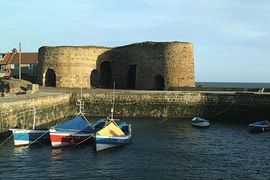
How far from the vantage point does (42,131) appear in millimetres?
28312

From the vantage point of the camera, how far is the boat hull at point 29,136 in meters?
27.1

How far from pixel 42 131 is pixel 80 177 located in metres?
8.53

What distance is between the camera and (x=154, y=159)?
24.8m

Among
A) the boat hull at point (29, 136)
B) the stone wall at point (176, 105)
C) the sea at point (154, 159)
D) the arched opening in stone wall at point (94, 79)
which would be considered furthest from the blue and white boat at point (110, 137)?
the arched opening in stone wall at point (94, 79)

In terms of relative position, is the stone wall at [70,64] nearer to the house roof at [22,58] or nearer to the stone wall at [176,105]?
the stone wall at [176,105]

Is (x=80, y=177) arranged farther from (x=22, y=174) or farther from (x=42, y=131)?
(x=42, y=131)

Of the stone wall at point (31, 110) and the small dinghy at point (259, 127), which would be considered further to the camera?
the small dinghy at point (259, 127)

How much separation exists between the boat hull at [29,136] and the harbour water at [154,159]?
2.04 ft

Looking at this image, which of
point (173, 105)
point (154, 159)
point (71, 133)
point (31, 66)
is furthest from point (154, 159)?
point (31, 66)

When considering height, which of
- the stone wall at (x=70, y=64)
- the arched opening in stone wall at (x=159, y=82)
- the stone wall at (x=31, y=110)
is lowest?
the stone wall at (x=31, y=110)

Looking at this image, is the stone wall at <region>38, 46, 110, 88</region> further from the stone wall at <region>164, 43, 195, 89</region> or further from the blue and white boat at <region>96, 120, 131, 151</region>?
the blue and white boat at <region>96, 120, 131, 151</region>

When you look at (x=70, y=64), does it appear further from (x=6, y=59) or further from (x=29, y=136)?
(x=29, y=136)

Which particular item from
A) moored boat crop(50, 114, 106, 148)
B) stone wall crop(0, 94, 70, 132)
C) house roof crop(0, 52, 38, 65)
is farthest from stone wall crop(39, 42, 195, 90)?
moored boat crop(50, 114, 106, 148)

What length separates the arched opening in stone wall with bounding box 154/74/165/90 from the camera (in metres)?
54.5
